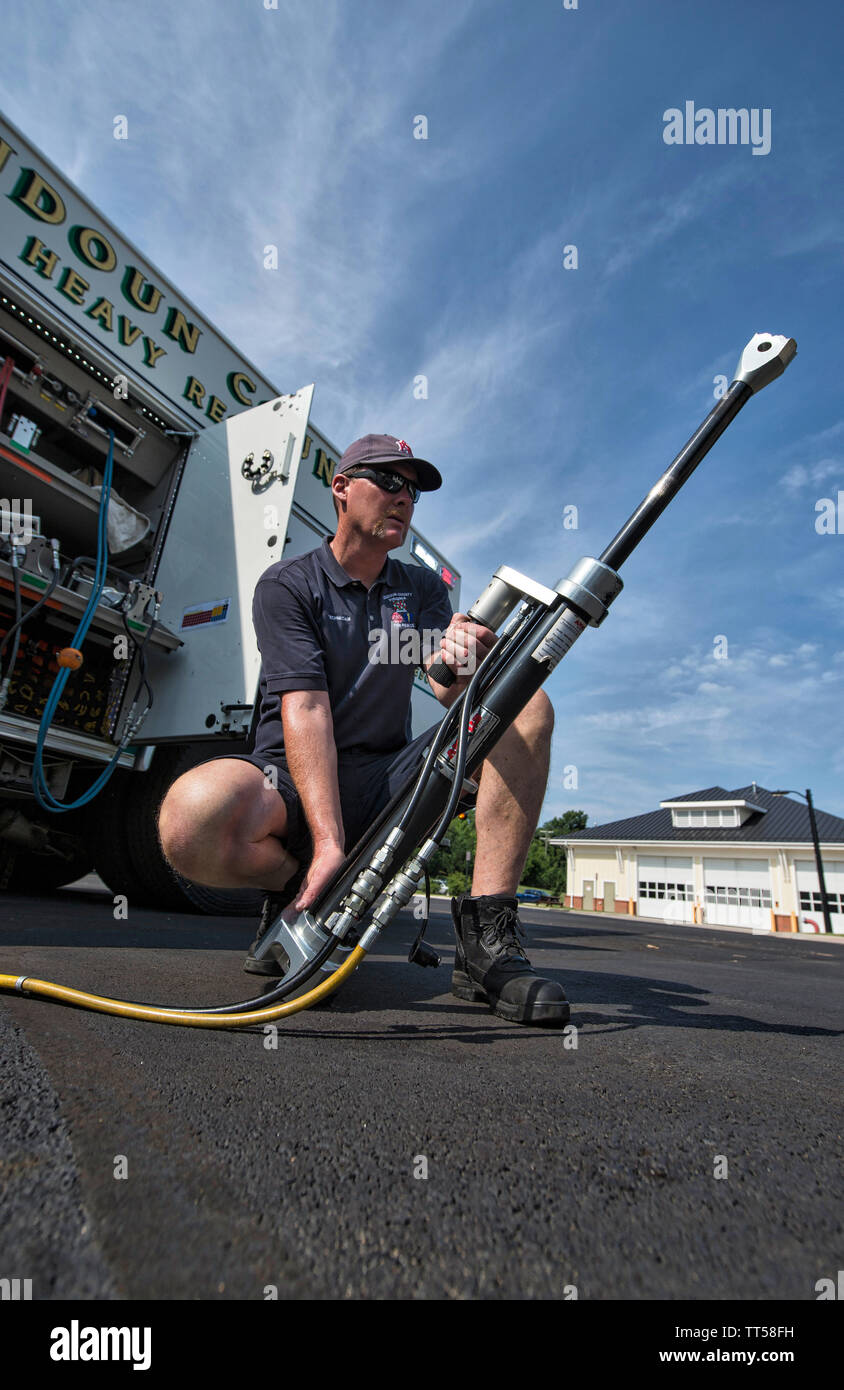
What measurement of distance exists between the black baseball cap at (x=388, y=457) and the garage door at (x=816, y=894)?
835 inches

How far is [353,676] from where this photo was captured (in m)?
1.92

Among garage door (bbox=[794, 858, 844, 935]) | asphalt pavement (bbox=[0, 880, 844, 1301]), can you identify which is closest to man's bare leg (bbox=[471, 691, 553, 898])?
asphalt pavement (bbox=[0, 880, 844, 1301])

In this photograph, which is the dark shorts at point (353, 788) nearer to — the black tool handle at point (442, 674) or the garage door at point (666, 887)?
the black tool handle at point (442, 674)

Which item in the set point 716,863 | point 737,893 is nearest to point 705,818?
point 716,863

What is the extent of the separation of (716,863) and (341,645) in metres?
22.6

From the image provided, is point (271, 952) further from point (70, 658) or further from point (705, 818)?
point (705, 818)

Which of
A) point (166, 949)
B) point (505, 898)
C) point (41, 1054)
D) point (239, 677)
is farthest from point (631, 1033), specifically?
point (239, 677)

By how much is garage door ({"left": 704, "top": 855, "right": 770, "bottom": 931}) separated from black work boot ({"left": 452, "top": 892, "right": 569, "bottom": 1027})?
70.3ft

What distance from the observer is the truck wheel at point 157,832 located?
3453 millimetres

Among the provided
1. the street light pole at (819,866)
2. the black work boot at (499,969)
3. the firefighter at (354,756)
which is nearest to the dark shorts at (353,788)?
the firefighter at (354,756)

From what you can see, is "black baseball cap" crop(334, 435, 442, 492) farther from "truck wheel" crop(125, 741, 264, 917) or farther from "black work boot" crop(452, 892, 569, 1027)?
"truck wheel" crop(125, 741, 264, 917)

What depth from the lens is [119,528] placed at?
3.66 m

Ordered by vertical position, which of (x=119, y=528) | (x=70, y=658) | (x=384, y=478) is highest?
(x=119, y=528)
